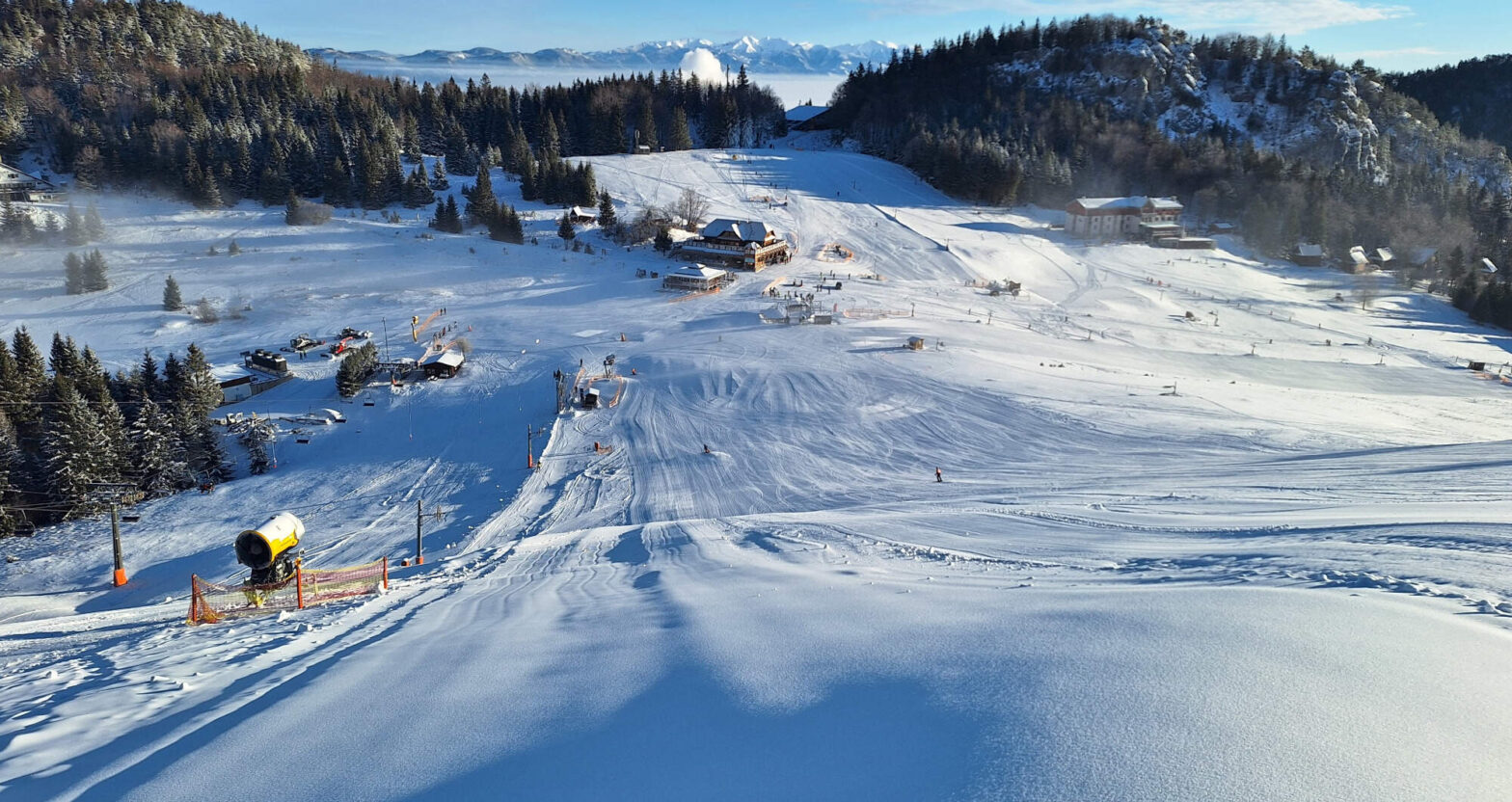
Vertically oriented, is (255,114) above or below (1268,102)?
below

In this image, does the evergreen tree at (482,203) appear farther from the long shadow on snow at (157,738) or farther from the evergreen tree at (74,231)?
the long shadow on snow at (157,738)

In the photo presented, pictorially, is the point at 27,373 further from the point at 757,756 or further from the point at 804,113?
the point at 804,113

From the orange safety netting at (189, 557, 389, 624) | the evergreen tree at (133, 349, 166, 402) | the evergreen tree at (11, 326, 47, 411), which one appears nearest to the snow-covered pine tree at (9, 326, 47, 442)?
the evergreen tree at (11, 326, 47, 411)

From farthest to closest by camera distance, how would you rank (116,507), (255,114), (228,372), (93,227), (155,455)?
1. (255,114)
2. (93,227)
3. (228,372)
4. (155,455)
5. (116,507)

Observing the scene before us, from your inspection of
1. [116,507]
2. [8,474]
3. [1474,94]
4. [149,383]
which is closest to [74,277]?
[149,383]

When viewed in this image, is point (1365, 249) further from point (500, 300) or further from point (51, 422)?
point (51, 422)

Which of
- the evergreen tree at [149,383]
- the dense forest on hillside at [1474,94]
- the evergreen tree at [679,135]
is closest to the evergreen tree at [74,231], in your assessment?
the evergreen tree at [149,383]

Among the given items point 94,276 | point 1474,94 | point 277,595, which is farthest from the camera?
point 1474,94
